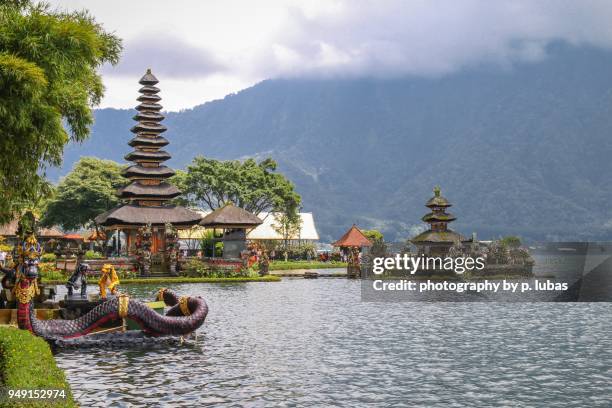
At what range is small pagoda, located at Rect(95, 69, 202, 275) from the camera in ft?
190

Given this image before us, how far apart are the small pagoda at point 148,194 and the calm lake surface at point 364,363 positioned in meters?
30.1

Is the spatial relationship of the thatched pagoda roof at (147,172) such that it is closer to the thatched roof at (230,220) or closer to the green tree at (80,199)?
the thatched roof at (230,220)

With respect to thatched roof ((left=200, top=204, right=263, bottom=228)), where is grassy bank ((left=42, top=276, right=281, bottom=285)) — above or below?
below

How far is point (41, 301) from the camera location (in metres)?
22.6

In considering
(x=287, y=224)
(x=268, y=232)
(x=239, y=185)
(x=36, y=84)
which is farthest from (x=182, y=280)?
(x=268, y=232)

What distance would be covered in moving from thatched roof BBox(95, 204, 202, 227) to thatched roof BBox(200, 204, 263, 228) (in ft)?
5.38

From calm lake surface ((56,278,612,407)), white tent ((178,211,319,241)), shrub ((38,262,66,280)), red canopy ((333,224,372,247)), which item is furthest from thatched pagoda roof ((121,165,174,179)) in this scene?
calm lake surface ((56,278,612,407))

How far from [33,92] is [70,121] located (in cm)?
347

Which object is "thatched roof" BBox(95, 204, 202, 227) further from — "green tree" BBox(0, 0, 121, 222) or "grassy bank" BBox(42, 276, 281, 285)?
"green tree" BBox(0, 0, 121, 222)

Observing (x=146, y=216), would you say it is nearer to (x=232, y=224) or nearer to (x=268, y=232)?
(x=232, y=224)

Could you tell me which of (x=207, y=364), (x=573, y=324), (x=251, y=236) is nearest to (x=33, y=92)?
(x=207, y=364)

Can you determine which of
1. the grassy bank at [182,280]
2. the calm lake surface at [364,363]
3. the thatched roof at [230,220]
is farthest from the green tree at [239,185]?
the calm lake surface at [364,363]

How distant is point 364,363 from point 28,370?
9.08m

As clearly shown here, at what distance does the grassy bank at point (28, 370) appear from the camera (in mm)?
9383
